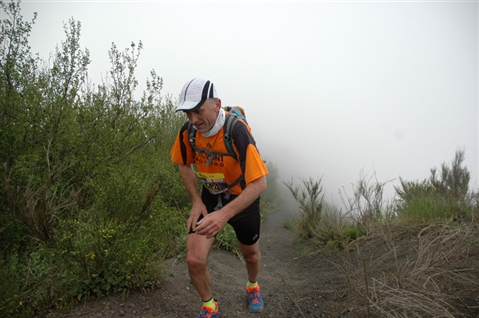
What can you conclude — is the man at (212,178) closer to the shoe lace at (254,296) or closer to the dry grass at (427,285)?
the shoe lace at (254,296)

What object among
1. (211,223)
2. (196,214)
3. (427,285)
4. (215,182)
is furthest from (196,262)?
(427,285)

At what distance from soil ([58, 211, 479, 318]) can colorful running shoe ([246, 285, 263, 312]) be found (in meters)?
0.06

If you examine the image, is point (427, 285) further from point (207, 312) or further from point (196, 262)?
point (196, 262)

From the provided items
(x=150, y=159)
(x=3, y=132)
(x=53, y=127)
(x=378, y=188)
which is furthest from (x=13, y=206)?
(x=378, y=188)

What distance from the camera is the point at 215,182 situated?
3.40 m

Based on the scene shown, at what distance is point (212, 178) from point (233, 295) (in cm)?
188

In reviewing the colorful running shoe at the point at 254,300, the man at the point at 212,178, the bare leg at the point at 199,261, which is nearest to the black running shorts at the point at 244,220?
the man at the point at 212,178

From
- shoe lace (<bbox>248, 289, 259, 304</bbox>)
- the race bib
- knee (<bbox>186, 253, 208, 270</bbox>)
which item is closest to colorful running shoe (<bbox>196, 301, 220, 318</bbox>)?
knee (<bbox>186, 253, 208, 270</bbox>)

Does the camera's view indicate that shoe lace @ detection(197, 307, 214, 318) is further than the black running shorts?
No

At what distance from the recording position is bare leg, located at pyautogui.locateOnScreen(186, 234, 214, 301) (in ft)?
10.4

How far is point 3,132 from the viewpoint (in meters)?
5.05

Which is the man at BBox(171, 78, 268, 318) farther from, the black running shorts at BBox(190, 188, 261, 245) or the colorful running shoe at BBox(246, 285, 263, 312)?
the colorful running shoe at BBox(246, 285, 263, 312)

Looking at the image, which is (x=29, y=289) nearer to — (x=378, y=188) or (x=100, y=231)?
(x=100, y=231)

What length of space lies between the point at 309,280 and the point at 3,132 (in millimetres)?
4839
